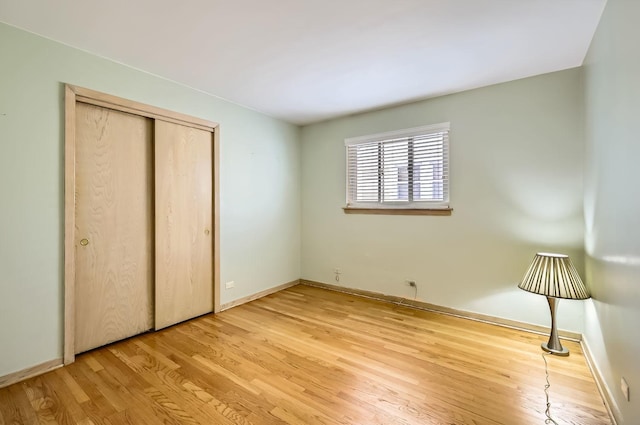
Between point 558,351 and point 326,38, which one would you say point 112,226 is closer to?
point 326,38

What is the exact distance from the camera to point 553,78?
2.69 metres

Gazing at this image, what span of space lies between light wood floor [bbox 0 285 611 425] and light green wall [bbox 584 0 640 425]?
388 mm

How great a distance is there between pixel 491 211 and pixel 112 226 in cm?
378

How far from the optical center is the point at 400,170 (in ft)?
12.0

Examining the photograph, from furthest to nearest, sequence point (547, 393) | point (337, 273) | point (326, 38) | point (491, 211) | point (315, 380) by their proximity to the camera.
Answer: point (337, 273) < point (491, 211) < point (326, 38) < point (315, 380) < point (547, 393)

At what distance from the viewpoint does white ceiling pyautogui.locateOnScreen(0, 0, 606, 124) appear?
6.03 ft

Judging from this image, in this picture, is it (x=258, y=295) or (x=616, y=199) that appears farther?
(x=258, y=295)

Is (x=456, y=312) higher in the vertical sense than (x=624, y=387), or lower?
lower

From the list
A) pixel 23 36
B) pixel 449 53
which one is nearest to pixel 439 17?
pixel 449 53

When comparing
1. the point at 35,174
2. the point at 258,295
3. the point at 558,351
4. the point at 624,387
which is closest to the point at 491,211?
the point at 558,351

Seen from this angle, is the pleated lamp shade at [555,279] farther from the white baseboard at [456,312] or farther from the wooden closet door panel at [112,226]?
the wooden closet door panel at [112,226]

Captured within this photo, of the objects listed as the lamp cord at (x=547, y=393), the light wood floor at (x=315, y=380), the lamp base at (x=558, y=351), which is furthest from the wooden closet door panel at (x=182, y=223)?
the lamp base at (x=558, y=351)

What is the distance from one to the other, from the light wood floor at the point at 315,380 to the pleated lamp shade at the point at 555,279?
0.56 metres

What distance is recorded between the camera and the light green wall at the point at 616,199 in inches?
54.0
